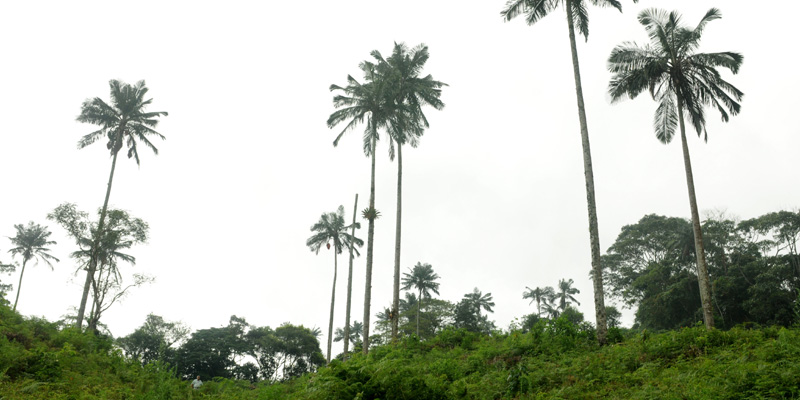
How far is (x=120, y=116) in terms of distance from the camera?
28906 mm

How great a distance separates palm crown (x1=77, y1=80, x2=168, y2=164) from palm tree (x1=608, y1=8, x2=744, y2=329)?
90.2 ft

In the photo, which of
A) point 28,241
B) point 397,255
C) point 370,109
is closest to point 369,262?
point 397,255

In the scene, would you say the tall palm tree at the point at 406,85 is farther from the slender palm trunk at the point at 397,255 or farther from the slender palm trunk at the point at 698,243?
the slender palm trunk at the point at 698,243

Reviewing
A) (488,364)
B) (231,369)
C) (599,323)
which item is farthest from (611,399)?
(231,369)

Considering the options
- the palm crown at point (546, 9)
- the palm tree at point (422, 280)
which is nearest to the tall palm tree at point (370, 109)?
the palm crown at point (546, 9)

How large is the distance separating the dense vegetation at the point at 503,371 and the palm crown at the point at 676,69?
443 inches

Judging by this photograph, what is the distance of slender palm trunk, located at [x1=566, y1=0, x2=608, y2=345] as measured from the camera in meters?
14.4

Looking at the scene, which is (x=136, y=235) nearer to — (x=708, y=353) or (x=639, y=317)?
(x=708, y=353)

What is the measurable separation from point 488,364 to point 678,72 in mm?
15212

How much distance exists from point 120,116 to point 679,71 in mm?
31758

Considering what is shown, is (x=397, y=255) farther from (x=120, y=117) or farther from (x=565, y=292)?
(x=565, y=292)

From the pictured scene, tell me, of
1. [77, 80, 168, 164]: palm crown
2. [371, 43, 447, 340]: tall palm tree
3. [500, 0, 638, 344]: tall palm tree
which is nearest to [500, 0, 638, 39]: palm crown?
[500, 0, 638, 344]: tall palm tree

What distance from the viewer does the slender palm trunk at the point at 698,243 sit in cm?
1630

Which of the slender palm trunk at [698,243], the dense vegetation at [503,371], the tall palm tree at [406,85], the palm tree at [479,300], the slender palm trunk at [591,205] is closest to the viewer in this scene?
the dense vegetation at [503,371]
